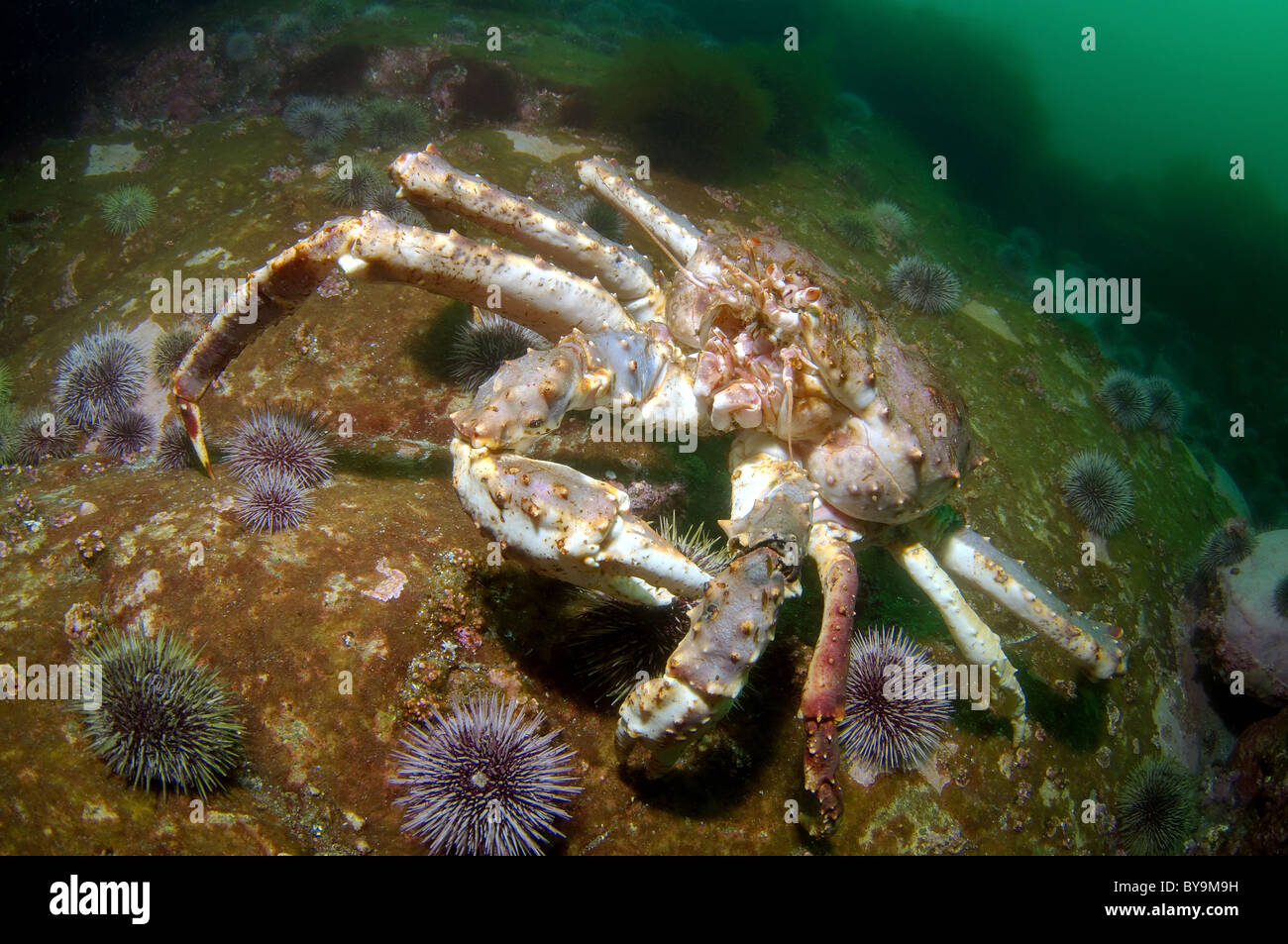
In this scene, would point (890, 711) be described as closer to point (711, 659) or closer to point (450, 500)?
point (711, 659)

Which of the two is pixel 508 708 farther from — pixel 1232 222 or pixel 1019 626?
pixel 1232 222

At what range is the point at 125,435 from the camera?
476cm

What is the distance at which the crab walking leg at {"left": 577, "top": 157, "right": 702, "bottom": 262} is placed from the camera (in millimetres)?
4828

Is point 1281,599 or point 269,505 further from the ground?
point 269,505

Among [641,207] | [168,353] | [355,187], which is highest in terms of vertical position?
[355,187]

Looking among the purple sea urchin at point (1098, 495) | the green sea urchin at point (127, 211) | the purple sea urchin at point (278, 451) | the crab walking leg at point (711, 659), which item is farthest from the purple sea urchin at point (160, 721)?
the purple sea urchin at point (1098, 495)

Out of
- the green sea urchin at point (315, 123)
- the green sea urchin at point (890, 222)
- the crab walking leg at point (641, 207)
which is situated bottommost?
the crab walking leg at point (641, 207)

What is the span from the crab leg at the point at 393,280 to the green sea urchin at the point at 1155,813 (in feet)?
16.7

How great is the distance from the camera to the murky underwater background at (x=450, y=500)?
3.11 m

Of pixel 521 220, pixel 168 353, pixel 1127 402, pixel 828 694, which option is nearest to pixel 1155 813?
pixel 828 694

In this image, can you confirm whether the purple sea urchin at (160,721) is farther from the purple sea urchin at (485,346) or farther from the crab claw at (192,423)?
the purple sea urchin at (485,346)

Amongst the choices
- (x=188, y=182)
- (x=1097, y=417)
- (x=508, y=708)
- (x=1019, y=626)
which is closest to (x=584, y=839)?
(x=508, y=708)

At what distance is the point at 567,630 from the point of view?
138 inches

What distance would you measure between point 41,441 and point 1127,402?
1126 centimetres
